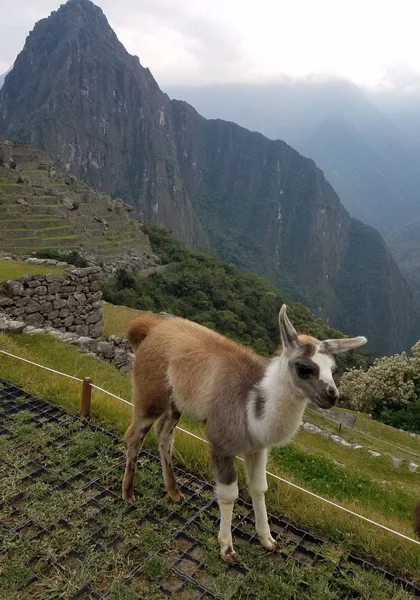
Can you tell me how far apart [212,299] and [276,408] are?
36.1 meters

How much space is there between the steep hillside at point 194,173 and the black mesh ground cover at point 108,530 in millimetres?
124466

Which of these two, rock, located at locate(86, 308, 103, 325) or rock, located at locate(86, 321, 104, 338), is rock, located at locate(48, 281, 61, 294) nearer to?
rock, located at locate(86, 308, 103, 325)

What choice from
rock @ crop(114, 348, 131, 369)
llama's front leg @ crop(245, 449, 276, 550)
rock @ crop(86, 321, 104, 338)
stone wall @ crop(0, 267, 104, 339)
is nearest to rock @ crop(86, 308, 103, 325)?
stone wall @ crop(0, 267, 104, 339)

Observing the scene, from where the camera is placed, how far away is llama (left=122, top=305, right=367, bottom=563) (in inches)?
108

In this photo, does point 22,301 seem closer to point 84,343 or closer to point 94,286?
point 84,343

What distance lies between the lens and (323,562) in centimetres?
318

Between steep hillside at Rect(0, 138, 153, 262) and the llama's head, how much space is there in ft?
94.8

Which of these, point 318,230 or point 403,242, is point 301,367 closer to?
point 318,230

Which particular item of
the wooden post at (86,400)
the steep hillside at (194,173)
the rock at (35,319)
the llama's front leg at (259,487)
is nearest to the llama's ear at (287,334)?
the llama's front leg at (259,487)

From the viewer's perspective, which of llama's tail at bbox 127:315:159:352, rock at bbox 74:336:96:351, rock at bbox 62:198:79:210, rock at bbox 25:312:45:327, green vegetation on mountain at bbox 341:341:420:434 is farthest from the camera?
rock at bbox 62:198:79:210

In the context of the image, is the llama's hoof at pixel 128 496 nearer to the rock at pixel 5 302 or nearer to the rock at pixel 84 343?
the rock at pixel 84 343

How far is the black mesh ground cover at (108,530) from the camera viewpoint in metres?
2.83

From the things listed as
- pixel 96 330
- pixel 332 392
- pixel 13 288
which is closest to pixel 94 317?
pixel 96 330

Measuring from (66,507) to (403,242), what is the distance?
711ft
